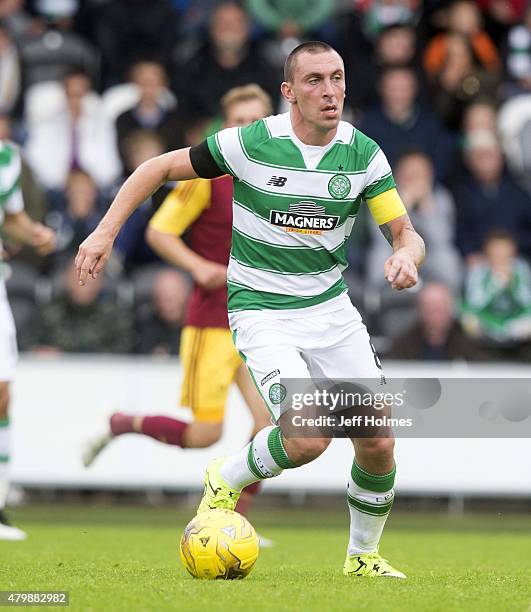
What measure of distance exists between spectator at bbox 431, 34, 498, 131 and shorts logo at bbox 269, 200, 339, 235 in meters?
9.56

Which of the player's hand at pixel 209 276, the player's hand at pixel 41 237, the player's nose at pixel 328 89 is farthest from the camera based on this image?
the player's hand at pixel 41 237

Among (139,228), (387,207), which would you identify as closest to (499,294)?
(139,228)

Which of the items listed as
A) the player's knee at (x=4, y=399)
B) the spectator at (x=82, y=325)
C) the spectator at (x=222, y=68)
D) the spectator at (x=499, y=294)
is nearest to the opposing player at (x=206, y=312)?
the player's knee at (x=4, y=399)

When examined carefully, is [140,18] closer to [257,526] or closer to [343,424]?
[257,526]

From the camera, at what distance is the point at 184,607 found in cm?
558

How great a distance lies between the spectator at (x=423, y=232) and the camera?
48.0 ft

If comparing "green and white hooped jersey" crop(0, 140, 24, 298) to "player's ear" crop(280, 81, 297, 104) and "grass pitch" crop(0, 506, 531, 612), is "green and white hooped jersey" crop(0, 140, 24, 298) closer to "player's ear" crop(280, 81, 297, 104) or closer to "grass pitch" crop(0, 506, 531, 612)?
"grass pitch" crop(0, 506, 531, 612)

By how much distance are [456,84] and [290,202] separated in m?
9.82

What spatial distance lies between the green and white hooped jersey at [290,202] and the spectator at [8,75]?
960 centimetres

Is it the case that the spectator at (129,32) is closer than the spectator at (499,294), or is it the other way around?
the spectator at (499,294)

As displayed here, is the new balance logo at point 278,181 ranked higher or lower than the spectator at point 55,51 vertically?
lower

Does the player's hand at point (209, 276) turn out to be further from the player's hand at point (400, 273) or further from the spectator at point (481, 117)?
the spectator at point (481, 117)
